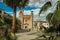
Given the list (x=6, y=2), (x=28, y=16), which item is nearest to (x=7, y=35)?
(x=6, y=2)

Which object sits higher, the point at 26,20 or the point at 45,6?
the point at 45,6

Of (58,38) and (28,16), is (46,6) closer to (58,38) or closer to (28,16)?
(58,38)

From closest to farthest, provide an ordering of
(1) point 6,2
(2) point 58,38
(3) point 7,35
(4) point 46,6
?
(3) point 7,35 → (2) point 58,38 → (4) point 46,6 → (1) point 6,2

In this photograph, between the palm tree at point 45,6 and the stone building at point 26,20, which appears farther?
the stone building at point 26,20

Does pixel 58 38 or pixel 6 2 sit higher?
pixel 6 2

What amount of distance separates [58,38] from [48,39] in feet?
1.66

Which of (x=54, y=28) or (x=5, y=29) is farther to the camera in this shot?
(x=54, y=28)

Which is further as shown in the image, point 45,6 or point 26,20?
point 26,20

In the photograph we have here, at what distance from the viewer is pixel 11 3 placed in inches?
656

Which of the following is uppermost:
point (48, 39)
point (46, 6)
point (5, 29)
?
point (46, 6)

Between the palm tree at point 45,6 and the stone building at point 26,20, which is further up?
the palm tree at point 45,6

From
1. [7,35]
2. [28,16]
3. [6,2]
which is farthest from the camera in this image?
[28,16]

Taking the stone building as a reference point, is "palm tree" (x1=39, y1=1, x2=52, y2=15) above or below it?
above

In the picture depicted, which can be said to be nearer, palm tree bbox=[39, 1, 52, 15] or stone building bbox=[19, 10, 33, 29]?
palm tree bbox=[39, 1, 52, 15]
